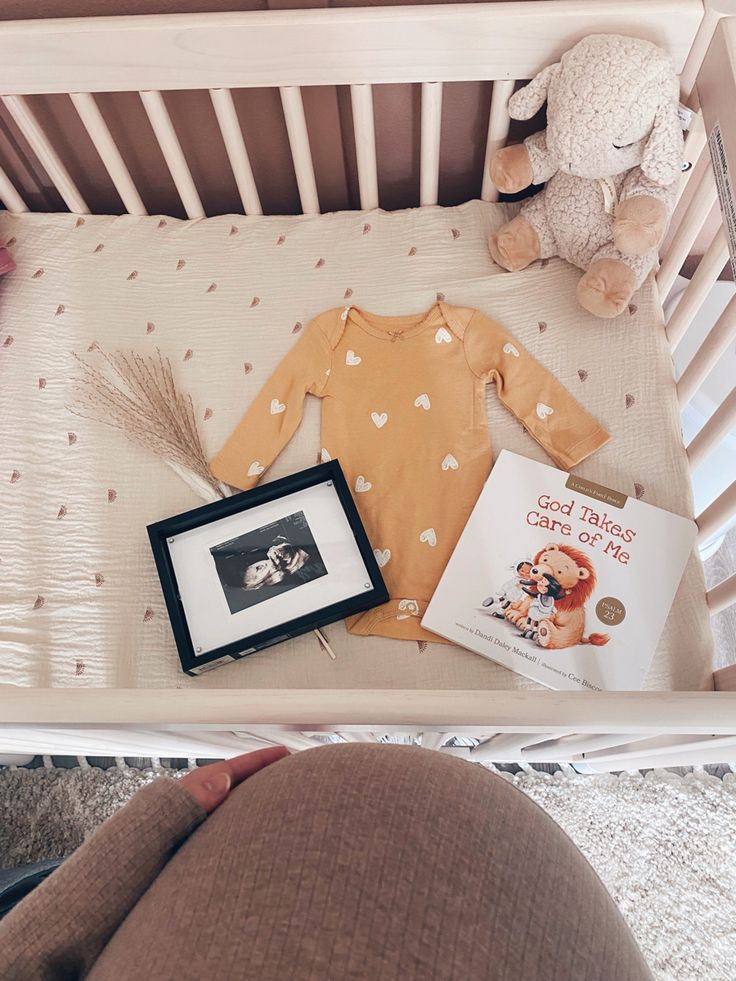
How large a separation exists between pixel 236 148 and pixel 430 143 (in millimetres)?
277

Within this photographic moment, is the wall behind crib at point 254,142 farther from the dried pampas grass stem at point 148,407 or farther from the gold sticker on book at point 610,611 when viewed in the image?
the gold sticker on book at point 610,611

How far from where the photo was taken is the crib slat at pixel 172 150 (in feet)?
3.28

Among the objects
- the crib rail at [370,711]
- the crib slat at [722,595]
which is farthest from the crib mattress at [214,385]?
the crib rail at [370,711]

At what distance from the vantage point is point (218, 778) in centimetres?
54

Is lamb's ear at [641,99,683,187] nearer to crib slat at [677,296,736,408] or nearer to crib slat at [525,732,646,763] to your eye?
crib slat at [677,296,736,408]

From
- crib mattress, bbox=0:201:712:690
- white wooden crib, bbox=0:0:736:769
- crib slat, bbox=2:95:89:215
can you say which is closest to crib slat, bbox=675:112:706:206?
white wooden crib, bbox=0:0:736:769

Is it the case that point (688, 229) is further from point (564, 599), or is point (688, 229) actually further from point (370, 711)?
point (370, 711)

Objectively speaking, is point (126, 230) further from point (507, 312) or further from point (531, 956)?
point (531, 956)

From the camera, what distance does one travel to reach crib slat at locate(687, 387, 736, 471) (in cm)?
88

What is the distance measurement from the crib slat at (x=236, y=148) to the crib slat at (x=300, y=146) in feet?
0.23

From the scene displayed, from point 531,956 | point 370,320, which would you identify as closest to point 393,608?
point 370,320

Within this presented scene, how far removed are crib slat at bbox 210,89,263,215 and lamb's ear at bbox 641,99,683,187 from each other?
0.55 meters

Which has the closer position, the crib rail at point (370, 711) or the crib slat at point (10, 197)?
the crib rail at point (370, 711)

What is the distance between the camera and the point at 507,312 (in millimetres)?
1071
